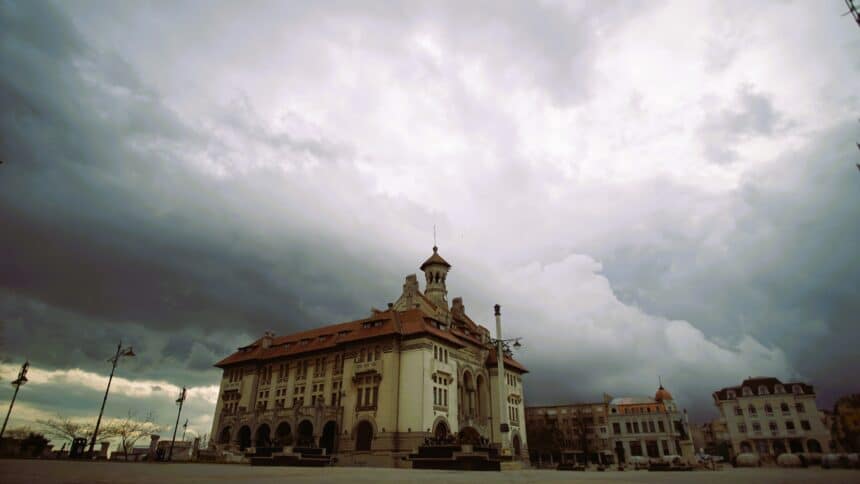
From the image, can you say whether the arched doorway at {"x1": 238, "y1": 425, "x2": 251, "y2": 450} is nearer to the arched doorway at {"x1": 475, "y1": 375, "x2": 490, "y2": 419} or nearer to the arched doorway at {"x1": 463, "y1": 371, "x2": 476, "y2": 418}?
the arched doorway at {"x1": 463, "y1": 371, "x2": 476, "y2": 418}

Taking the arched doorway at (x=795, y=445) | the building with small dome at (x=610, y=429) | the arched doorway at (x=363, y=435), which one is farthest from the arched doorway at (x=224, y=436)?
the arched doorway at (x=795, y=445)

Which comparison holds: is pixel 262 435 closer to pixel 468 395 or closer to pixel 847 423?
pixel 468 395

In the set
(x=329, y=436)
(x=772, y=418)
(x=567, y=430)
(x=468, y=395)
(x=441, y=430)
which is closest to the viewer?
(x=441, y=430)

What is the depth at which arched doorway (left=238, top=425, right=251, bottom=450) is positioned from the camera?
2218 inches

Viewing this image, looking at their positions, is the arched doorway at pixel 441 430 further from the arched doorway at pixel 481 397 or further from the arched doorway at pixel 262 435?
the arched doorway at pixel 262 435

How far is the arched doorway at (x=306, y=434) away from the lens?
49281 mm

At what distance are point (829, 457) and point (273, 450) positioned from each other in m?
38.3

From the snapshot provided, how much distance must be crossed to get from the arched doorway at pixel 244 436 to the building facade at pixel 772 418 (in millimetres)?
67865

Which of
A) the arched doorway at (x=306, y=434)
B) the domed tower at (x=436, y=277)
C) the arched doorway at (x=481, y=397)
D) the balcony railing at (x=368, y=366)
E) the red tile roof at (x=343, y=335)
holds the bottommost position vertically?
the arched doorway at (x=306, y=434)

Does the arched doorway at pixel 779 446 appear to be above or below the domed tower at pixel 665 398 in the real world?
below

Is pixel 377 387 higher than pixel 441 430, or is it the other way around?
pixel 377 387

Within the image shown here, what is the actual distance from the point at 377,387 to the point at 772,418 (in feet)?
204

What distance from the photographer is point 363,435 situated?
48.8 metres

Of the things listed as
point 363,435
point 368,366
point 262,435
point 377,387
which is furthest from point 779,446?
point 262,435
